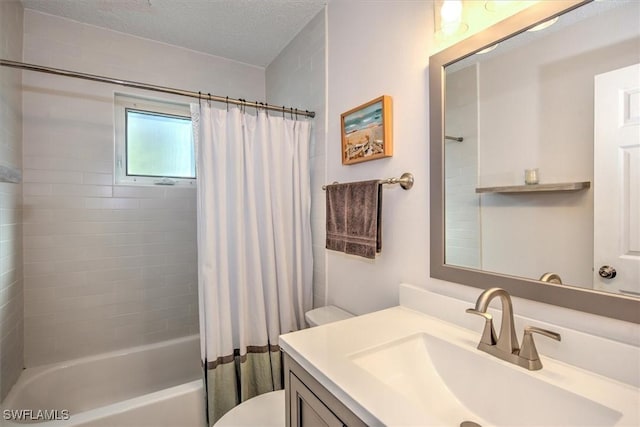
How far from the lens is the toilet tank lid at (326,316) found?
1.47 metres

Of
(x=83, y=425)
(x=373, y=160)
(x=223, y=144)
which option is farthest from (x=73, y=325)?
(x=373, y=160)

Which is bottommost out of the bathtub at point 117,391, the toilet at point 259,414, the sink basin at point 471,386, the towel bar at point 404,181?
the bathtub at point 117,391

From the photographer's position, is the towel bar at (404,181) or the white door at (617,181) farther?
the towel bar at (404,181)

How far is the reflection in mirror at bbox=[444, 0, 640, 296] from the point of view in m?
0.67

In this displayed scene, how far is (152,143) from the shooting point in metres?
2.16

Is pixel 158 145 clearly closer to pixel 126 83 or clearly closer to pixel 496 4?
pixel 126 83

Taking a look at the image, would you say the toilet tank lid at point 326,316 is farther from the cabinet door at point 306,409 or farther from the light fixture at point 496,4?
the light fixture at point 496,4

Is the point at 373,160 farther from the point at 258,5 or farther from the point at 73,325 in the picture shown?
the point at 73,325

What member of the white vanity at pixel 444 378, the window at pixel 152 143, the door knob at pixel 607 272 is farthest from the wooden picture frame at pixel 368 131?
the window at pixel 152 143

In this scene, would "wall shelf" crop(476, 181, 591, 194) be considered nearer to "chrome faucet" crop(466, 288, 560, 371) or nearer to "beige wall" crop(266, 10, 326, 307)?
"chrome faucet" crop(466, 288, 560, 371)

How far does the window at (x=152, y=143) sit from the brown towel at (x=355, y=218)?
44.7 inches

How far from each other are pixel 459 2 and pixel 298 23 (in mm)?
1230

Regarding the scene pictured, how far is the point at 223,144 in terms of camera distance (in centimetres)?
150

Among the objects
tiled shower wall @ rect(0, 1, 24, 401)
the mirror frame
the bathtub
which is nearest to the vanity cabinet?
the mirror frame
